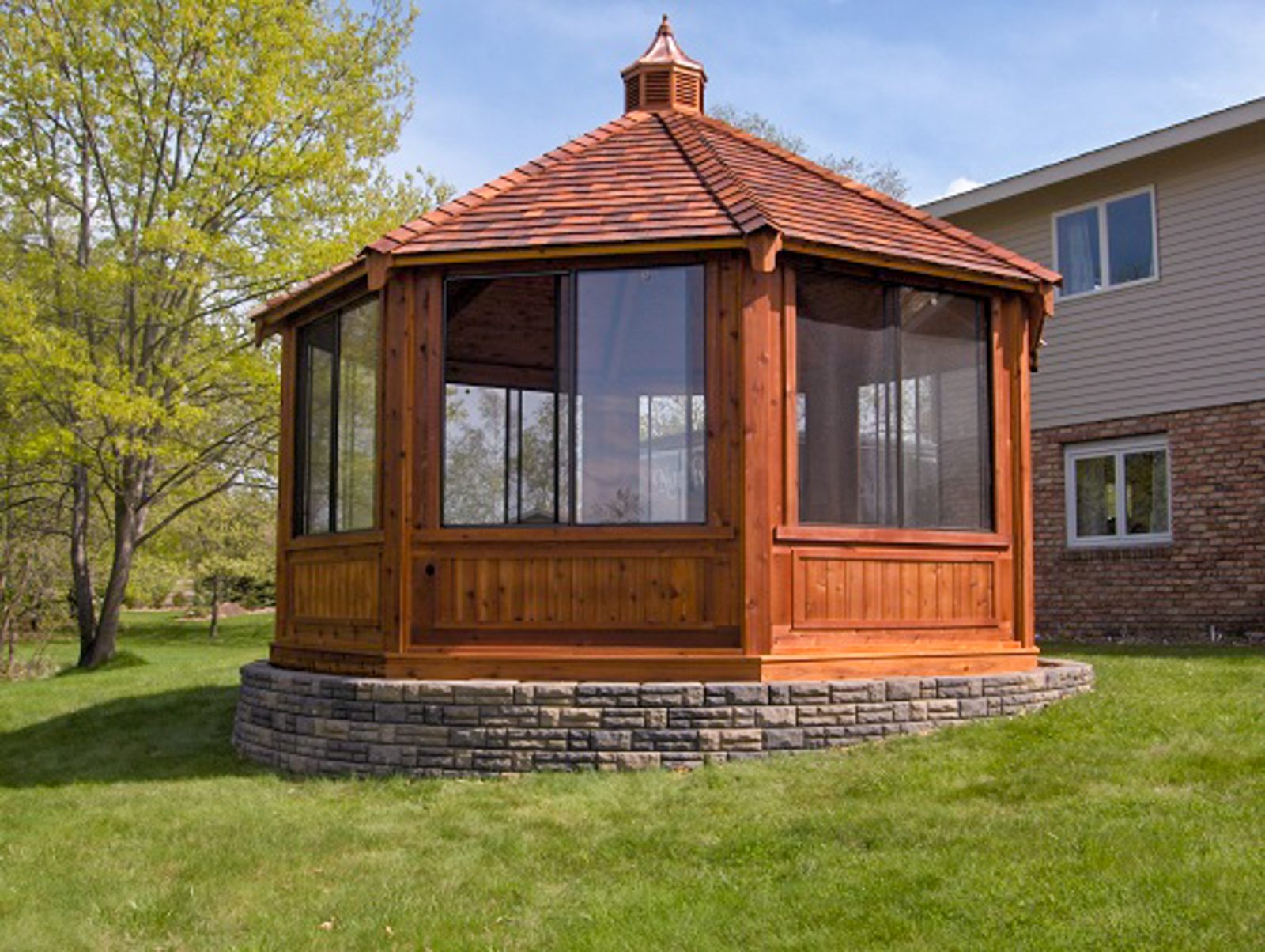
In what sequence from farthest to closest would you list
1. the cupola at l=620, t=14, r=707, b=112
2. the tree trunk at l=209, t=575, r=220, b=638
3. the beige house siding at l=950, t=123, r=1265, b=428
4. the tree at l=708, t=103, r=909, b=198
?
the tree at l=708, t=103, r=909, b=198
the tree trunk at l=209, t=575, r=220, b=638
the beige house siding at l=950, t=123, r=1265, b=428
the cupola at l=620, t=14, r=707, b=112

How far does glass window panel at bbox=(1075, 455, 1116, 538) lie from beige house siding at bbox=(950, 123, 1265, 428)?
0.56m

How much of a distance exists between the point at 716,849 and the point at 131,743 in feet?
19.2

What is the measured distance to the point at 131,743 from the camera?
988 cm

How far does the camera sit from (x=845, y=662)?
8242 millimetres

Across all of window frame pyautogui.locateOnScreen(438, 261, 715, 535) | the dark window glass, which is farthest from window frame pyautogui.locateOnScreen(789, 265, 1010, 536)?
the dark window glass

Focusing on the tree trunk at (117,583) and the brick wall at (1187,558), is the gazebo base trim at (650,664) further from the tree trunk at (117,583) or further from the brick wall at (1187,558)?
the tree trunk at (117,583)

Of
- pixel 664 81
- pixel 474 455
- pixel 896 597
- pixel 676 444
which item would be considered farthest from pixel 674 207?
pixel 896 597

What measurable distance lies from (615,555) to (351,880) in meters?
2.98

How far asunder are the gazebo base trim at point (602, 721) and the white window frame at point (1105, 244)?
8057 mm

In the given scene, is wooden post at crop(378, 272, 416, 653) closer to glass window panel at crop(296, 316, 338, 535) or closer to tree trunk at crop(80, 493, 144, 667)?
glass window panel at crop(296, 316, 338, 535)

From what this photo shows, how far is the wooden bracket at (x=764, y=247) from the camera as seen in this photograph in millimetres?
7934

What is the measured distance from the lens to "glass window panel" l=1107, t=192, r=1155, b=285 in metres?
14.7

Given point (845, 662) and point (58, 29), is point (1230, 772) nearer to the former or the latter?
point (845, 662)

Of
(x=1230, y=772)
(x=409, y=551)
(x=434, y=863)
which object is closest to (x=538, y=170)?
(x=409, y=551)
